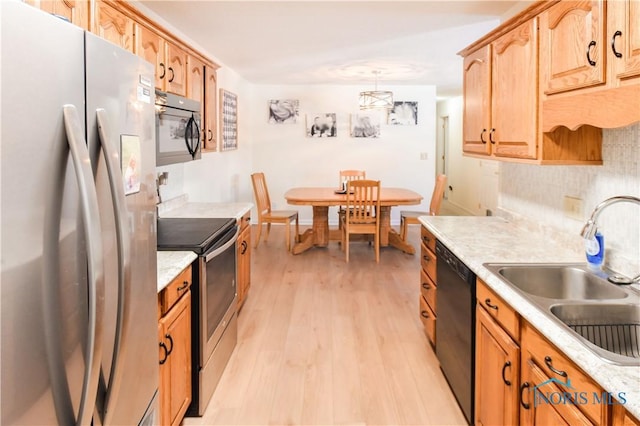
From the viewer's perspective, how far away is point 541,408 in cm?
139

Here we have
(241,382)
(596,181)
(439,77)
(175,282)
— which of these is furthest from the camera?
(439,77)

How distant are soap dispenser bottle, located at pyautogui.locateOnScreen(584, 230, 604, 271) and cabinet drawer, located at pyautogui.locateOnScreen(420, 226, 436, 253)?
1.03 meters

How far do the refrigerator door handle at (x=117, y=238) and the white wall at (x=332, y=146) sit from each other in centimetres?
691

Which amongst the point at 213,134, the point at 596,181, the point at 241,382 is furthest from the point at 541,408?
the point at 213,134

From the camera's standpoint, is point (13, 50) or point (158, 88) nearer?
point (13, 50)

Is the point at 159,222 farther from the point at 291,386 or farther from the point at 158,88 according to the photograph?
the point at 291,386

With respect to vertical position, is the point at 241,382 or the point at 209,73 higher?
the point at 209,73

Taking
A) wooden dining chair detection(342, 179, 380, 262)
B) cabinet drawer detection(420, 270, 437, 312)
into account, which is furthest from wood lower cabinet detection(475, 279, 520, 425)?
wooden dining chair detection(342, 179, 380, 262)

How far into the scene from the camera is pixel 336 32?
13.8 feet

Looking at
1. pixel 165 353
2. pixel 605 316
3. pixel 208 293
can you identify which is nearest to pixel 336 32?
pixel 208 293

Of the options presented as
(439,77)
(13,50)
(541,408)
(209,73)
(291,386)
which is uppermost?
(439,77)

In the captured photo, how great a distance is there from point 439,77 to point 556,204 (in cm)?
491

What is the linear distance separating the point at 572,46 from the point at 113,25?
2.02 m

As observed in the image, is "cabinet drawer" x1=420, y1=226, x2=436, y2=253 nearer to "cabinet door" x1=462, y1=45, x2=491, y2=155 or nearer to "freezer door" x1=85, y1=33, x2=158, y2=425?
"cabinet door" x1=462, y1=45, x2=491, y2=155
